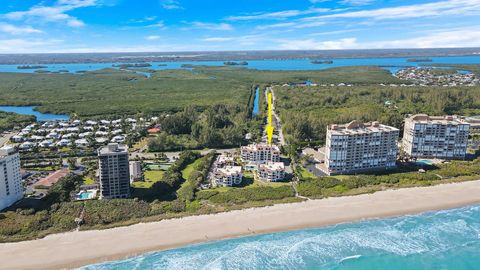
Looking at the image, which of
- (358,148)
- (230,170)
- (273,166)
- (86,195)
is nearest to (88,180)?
(86,195)

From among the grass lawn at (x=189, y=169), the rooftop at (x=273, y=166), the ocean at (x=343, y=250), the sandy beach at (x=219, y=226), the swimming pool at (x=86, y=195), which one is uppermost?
the rooftop at (x=273, y=166)

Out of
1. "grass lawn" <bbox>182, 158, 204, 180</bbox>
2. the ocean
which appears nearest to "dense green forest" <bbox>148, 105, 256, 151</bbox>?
"grass lawn" <bbox>182, 158, 204, 180</bbox>

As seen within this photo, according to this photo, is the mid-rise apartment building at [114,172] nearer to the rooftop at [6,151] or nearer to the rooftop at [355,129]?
the rooftop at [6,151]

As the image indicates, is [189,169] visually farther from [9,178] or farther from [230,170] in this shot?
[9,178]

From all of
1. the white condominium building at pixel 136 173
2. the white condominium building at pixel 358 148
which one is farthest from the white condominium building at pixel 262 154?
the white condominium building at pixel 136 173

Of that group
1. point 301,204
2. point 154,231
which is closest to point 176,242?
point 154,231
